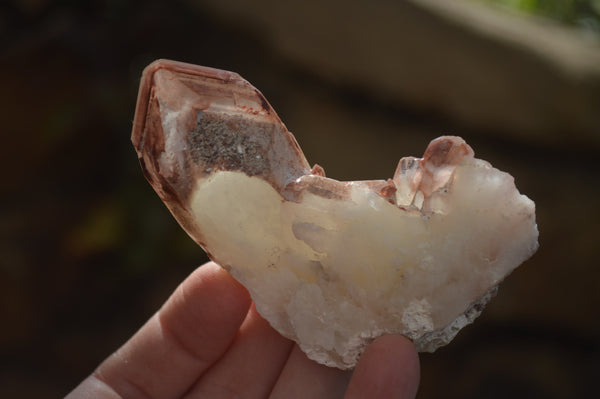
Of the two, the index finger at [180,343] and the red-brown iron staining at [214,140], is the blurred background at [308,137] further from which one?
the red-brown iron staining at [214,140]

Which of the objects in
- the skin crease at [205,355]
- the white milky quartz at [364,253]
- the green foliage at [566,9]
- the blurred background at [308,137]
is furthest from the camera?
the green foliage at [566,9]

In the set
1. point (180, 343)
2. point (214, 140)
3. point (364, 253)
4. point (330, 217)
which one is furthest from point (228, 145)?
point (180, 343)

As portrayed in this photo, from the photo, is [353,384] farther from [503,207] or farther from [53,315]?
[53,315]

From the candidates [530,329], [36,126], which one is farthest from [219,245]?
[36,126]

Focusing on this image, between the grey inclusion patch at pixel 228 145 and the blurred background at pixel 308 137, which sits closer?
the grey inclusion patch at pixel 228 145

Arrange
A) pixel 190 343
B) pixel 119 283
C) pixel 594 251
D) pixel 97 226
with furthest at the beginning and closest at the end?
pixel 119 283 → pixel 97 226 → pixel 594 251 → pixel 190 343

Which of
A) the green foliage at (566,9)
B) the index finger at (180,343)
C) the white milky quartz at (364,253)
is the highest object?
the green foliage at (566,9)

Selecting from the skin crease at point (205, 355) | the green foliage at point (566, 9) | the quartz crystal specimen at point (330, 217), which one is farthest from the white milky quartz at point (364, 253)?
the green foliage at point (566, 9)
